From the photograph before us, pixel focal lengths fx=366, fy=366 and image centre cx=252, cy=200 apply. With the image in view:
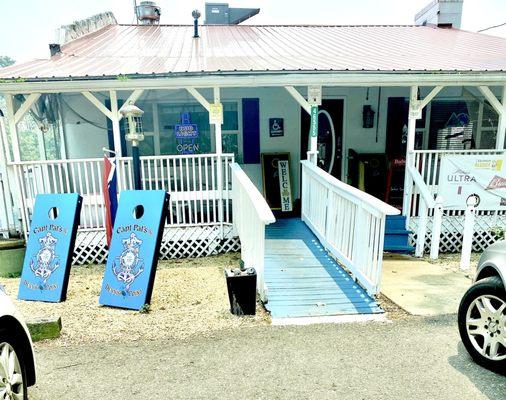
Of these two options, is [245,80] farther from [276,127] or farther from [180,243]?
[180,243]

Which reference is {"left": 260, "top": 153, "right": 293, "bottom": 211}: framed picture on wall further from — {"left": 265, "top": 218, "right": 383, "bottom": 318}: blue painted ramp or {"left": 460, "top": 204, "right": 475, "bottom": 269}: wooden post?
{"left": 460, "top": 204, "right": 475, "bottom": 269}: wooden post

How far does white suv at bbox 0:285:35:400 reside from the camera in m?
2.36

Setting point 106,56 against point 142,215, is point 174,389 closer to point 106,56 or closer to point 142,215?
point 142,215

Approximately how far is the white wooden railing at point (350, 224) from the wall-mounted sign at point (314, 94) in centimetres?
108

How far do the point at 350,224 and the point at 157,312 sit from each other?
2.64 metres

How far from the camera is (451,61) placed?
700 cm

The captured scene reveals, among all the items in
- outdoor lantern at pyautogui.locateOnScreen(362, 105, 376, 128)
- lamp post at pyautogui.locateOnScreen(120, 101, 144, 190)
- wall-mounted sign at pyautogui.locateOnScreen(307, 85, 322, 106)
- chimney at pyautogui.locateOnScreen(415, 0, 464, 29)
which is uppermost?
chimney at pyautogui.locateOnScreen(415, 0, 464, 29)

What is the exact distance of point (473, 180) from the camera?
645 cm

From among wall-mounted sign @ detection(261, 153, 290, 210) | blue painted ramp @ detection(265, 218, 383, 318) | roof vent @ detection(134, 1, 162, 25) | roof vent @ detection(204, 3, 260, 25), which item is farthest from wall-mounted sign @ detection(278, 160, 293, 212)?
roof vent @ detection(134, 1, 162, 25)

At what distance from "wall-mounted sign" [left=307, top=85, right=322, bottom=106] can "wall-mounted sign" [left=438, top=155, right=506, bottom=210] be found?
2.43 m

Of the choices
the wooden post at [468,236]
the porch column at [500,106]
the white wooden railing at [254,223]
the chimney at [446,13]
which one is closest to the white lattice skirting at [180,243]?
the white wooden railing at [254,223]

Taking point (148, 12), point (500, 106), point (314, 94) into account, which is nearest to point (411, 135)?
point (500, 106)

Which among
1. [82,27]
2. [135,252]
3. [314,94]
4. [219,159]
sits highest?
[82,27]

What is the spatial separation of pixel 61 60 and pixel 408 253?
7.43 m
